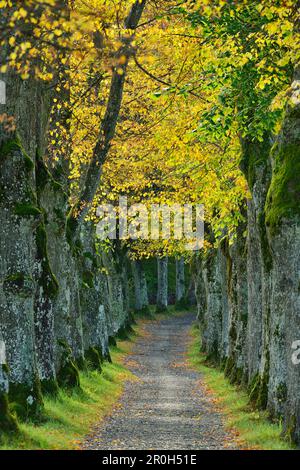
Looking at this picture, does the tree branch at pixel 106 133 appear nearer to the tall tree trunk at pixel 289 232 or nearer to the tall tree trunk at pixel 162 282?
the tall tree trunk at pixel 289 232

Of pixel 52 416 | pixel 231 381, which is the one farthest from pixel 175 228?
pixel 52 416

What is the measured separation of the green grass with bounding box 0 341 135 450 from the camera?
15039 millimetres

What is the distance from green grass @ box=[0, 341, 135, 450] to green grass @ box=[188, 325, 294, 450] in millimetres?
2976

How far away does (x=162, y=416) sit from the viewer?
22.1 metres

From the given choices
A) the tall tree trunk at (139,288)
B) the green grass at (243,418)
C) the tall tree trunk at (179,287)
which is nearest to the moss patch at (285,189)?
the green grass at (243,418)

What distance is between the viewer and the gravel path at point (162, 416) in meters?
17.2

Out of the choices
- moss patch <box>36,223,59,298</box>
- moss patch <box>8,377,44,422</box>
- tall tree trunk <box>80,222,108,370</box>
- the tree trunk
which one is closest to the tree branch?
moss patch <box>36,223,59,298</box>

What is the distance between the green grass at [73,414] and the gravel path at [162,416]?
0.33m

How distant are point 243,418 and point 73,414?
12.2 feet

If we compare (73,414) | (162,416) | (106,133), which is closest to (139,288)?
(106,133)

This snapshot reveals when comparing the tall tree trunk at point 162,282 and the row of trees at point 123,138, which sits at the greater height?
the row of trees at point 123,138

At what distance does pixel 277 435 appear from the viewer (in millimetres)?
16328

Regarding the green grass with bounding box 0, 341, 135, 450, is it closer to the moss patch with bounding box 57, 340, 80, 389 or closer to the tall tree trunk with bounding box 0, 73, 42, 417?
the moss patch with bounding box 57, 340, 80, 389

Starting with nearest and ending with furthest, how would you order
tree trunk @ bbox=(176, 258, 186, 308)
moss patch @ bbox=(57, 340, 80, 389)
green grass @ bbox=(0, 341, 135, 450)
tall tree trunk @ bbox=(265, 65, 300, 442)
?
green grass @ bbox=(0, 341, 135, 450) < tall tree trunk @ bbox=(265, 65, 300, 442) < moss patch @ bbox=(57, 340, 80, 389) < tree trunk @ bbox=(176, 258, 186, 308)
